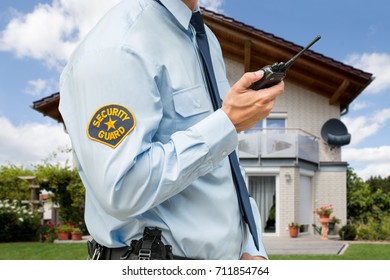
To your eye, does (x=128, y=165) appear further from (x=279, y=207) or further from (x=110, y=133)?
(x=279, y=207)

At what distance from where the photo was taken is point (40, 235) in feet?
47.2

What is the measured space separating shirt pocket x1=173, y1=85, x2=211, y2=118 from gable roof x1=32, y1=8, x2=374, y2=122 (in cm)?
1423

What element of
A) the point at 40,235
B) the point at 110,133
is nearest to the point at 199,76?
the point at 110,133

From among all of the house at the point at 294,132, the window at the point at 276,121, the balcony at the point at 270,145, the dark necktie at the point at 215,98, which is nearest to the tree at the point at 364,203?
the house at the point at 294,132

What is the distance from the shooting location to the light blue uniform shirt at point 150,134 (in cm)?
101

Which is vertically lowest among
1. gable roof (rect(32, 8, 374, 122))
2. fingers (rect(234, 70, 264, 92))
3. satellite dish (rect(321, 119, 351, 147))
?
fingers (rect(234, 70, 264, 92))

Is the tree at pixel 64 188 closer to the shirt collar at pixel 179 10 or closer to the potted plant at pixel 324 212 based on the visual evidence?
the potted plant at pixel 324 212

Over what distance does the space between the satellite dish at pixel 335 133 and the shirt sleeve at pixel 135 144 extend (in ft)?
54.4

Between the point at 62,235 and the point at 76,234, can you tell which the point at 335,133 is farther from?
the point at 62,235

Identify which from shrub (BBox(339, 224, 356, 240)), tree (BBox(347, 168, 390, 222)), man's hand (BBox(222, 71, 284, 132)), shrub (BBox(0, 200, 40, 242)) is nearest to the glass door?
shrub (BBox(339, 224, 356, 240))

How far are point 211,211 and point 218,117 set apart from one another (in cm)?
24

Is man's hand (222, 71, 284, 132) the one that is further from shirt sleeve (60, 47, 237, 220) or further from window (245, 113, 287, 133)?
window (245, 113, 287, 133)

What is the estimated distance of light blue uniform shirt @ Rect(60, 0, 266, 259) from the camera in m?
1.01
